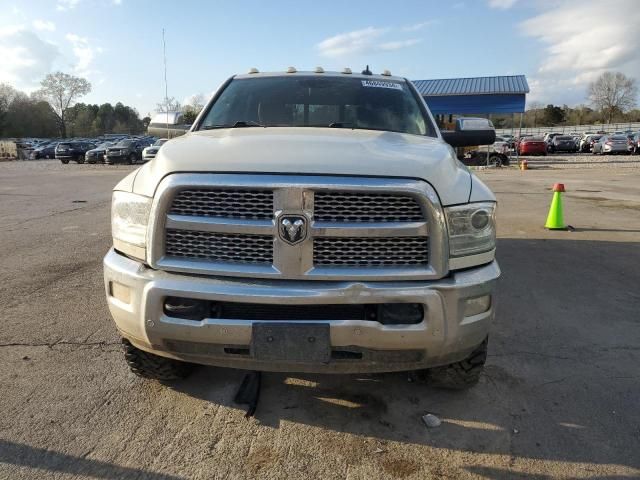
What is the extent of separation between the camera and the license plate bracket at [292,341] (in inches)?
91.1

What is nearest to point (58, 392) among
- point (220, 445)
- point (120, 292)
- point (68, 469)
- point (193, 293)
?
point (68, 469)

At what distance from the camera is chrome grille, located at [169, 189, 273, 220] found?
2.38 meters

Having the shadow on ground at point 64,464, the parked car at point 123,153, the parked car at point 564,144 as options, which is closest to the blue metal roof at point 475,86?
the parked car at point 564,144

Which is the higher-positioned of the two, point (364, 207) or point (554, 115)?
point (554, 115)

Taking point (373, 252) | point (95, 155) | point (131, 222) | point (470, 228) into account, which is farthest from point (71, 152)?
point (470, 228)

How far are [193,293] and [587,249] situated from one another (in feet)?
21.1

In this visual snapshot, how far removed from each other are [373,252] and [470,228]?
53cm

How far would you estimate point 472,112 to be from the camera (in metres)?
32.9

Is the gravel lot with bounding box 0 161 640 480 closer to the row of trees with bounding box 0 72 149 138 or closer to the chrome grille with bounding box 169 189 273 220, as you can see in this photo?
the chrome grille with bounding box 169 189 273 220

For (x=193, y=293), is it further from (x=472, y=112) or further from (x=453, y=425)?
(x=472, y=112)

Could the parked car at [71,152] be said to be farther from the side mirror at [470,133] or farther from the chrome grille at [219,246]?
the chrome grille at [219,246]

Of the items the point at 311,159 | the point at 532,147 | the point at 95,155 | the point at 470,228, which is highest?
the point at 532,147

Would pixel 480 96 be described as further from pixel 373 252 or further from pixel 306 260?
pixel 306 260

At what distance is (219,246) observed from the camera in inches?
96.9
